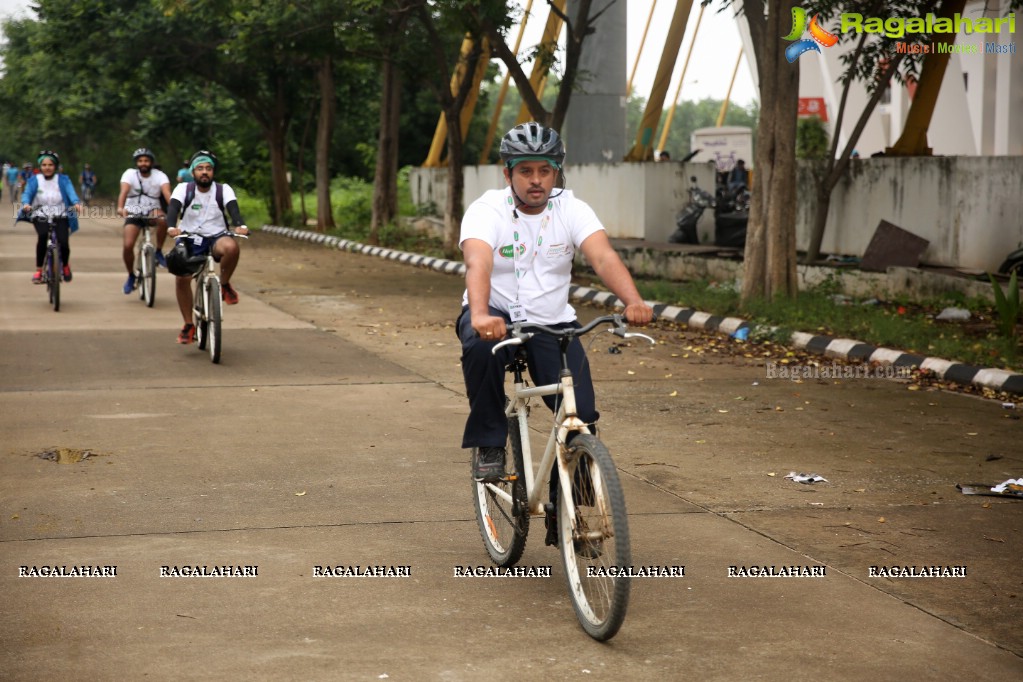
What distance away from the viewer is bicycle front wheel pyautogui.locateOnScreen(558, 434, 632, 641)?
4.22 m

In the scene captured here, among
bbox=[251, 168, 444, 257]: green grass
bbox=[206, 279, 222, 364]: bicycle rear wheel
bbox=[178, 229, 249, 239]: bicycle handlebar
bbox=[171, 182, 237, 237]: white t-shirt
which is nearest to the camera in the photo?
bbox=[206, 279, 222, 364]: bicycle rear wheel

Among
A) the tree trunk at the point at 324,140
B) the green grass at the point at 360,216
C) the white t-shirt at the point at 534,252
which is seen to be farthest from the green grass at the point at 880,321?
the tree trunk at the point at 324,140

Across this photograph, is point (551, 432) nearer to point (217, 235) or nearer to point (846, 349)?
point (846, 349)

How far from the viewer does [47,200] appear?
588 inches

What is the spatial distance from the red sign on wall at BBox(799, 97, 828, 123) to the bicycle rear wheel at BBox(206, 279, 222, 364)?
33.7 meters

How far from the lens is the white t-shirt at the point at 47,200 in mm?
14930

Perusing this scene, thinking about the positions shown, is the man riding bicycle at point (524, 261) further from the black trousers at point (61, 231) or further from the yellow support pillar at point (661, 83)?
the yellow support pillar at point (661, 83)

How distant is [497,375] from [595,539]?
89 cm

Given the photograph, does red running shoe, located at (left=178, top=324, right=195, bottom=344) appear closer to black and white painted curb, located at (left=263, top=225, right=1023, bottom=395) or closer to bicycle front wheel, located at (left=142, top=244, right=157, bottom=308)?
bicycle front wheel, located at (left=142, top=244, right=157, bottom=308)

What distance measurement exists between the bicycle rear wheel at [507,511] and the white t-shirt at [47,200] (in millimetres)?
10787

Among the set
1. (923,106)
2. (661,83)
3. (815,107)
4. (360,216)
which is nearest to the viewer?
(923,106)

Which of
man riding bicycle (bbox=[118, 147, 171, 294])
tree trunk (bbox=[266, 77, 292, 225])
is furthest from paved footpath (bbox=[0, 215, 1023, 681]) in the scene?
tree trunk (bbox=[266, 77, 292, 225])

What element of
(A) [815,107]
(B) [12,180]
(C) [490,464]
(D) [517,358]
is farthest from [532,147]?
(B) [12,180]

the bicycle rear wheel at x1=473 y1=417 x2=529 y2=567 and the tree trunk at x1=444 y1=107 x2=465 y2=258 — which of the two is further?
the tree trunk at x1=444 y1=107 x2=465 y2=258
